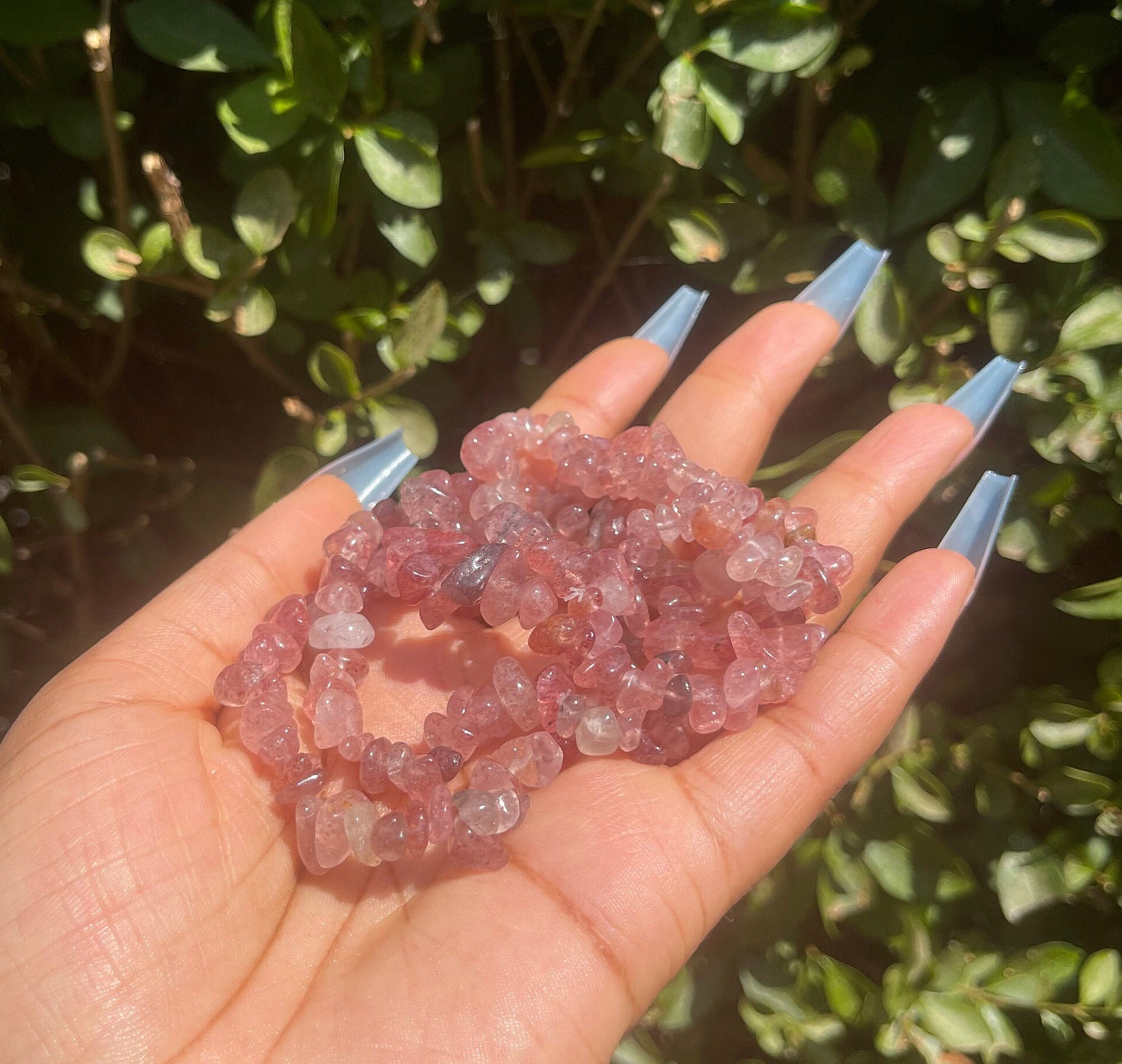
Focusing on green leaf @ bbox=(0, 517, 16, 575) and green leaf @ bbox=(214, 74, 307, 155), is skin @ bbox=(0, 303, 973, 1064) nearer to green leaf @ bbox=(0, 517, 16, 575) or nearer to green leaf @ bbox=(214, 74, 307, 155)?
green leaf @ bbox=(0, 517, 16, 575)

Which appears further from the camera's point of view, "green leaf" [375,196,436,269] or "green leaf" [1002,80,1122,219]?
"green leaf" [375,196,436,269]

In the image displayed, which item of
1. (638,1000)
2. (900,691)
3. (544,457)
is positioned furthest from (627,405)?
(638,1000)

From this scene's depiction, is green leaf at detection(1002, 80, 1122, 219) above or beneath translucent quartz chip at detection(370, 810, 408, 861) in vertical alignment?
above

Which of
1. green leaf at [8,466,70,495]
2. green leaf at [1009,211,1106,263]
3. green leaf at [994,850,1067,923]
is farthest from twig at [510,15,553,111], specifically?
green leaf at [994,850,1067,923]

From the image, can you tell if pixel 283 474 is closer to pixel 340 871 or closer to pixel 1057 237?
pixel 340 871

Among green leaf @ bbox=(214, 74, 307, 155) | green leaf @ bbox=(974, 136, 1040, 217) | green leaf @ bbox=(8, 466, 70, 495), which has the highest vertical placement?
green leaf @ bbox=(214, 74, 307, 155)
